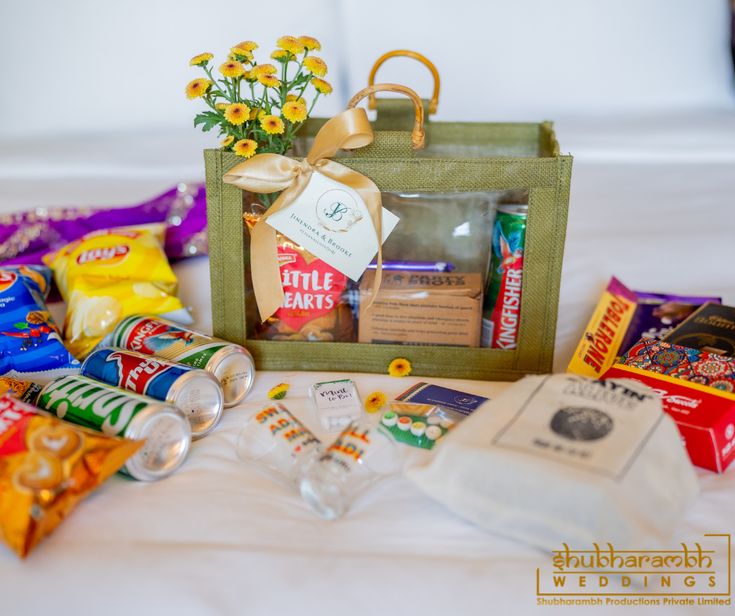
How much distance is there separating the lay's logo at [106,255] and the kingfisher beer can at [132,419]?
40cm

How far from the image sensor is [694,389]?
947 millimetres

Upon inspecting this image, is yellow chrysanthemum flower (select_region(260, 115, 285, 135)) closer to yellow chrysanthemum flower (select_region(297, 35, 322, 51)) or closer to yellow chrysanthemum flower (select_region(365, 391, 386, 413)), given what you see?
yellow chrysanthemum flower (select_region(297, 35, 322, 51))

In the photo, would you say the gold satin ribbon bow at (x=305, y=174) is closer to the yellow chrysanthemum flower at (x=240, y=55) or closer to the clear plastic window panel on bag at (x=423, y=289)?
the clear plastic window panel on bag at (x=423, y=289)

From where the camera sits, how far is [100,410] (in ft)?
2.82

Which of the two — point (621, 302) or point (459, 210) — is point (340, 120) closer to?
point (459, 210)

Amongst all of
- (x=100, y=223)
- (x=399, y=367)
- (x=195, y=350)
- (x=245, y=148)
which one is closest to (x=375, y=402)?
(x=399, y=367)

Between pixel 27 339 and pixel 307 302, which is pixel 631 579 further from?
pixel 27 339

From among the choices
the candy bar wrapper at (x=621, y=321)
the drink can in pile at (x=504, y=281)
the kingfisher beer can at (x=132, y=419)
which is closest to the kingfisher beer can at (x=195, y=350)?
the kingfisher beer can at (x=132, y=419)

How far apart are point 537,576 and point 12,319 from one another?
2.78 feet

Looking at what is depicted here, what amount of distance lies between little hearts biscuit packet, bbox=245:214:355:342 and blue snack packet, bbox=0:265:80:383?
1.00 ft

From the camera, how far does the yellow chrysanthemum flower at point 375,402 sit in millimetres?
1036

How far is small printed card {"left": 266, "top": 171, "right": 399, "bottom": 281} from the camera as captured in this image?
1.05 metres

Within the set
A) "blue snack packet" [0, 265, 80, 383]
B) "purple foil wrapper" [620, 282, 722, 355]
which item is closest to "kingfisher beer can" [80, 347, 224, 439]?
"blue snack packet" [0, 265, 80, 383]

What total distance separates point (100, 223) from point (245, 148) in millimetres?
604
